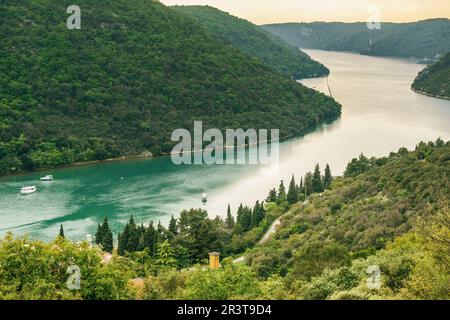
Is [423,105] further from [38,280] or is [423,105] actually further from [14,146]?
[38,280]

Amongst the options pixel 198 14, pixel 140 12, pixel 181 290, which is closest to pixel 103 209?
pixel 181 290

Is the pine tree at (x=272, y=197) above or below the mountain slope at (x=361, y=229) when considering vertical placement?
below

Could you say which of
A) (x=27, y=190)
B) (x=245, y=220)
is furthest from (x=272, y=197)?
(x=27, y=190)

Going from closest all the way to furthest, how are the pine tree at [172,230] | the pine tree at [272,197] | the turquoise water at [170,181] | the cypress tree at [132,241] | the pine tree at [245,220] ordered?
the cypress tree at [132,241] → the pine tree at [172,230] → the pine tree at [245,220] → the turquoise water at [170,181] → the pine tree at [272,197]

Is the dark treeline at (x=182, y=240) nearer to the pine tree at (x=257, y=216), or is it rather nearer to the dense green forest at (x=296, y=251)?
the dense green forest at (x=296, y=251)

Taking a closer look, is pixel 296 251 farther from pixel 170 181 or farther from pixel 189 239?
pixel 170 181

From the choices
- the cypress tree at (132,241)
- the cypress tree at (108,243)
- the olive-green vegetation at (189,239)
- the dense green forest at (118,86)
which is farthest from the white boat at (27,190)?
the cypress tree at (132,241)
